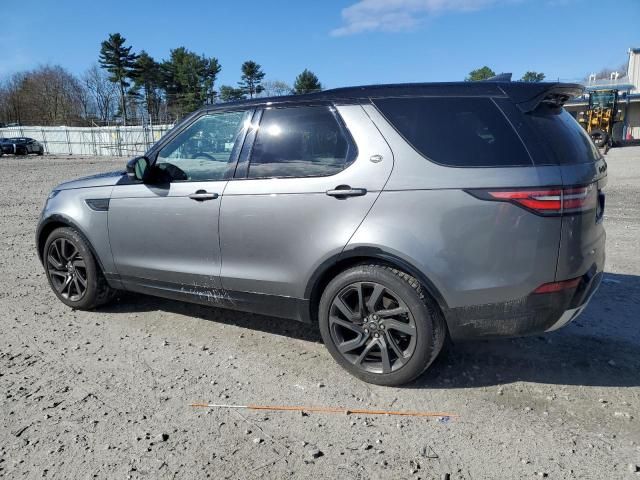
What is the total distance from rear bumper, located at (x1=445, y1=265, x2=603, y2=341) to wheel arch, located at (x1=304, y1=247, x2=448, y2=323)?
140 millimetres

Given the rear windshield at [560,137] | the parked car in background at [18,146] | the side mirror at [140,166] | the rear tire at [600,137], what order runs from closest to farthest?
the rear windshield at [560,137] → the side mirror at [140,166] → the rear tire at [600,137] → the parked car in background at [18,146]

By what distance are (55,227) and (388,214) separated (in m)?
3.43

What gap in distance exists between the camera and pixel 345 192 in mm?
3018

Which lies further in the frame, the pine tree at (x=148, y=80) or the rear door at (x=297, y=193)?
the pine tree at (x=148, y=80)

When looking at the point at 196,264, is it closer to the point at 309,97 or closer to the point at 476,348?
the point at 309,97

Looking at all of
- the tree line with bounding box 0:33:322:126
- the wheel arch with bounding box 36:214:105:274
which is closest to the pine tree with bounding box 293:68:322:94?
the tree line with bounding box 0:33:322:126

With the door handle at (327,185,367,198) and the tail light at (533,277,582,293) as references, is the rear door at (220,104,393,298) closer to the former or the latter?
the door handle at (327,185,367,198)

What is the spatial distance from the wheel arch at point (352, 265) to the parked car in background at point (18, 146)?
139ft

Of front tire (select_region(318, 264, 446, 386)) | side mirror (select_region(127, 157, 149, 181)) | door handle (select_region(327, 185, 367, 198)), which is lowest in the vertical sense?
front tire (select_region(318, 264, 446, 386))

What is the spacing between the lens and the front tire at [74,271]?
4.39 m

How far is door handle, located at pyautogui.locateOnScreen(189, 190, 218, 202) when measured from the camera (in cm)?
353

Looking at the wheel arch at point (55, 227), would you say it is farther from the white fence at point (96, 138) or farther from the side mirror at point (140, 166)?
the white fence at point (96, 138)

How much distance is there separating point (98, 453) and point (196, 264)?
153 centimetres

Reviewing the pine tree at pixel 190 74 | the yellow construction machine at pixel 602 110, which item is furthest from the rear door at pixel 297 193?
the pine tree at pixel 190 74
